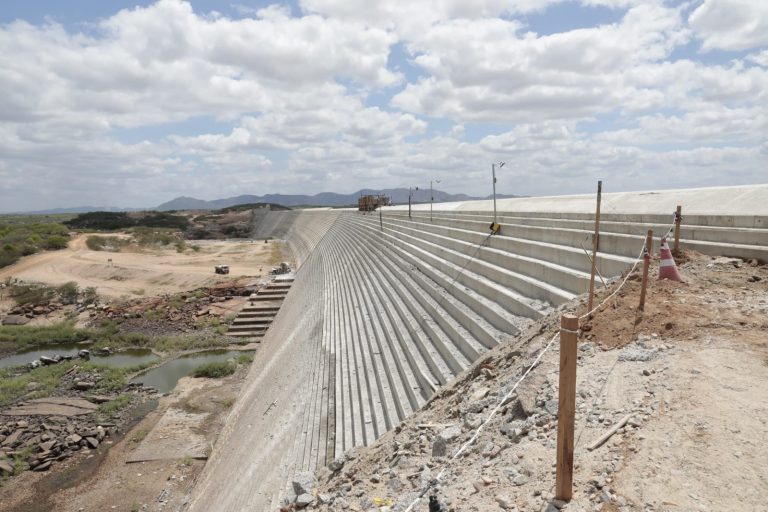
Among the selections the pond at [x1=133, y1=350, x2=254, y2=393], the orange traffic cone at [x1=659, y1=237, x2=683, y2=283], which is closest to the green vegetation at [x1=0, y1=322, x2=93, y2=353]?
the pond at [x1=133, y1=350, x2=254, y2=393]

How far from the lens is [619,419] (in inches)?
131

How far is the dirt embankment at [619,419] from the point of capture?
272 centimetres

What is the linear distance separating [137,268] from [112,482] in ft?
101

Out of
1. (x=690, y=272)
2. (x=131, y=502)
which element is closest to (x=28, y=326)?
(x=131, y=502)

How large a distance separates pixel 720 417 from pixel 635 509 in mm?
1109

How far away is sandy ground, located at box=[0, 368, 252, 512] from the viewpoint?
10461 millimetres

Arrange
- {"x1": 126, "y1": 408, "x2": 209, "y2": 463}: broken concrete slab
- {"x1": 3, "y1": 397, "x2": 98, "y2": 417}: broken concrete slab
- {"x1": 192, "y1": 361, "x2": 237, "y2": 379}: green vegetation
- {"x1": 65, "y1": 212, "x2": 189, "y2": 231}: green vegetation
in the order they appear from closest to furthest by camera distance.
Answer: {"x1": 126, "y1": 408, "x2": 209, "y2": 463}: broken concrete slab
{"x1": 3, "y1": 397, "x2": 98, "y2": 417}: broken concrete slab
{"x1": 192, "y1": 361, "x2": 237, "y2": 379}: green vegetation
{"x1": 65, "y1": 212, "x2": 189, "y2": 231}: green vegetation

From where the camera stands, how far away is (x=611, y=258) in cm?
650

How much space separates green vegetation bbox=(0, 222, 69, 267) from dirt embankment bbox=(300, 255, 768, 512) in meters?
50.9

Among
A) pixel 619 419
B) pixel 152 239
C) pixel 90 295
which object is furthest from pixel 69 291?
pixel 619 419

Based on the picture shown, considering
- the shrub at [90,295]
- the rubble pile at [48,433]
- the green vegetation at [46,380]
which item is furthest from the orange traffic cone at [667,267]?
the shrub at [90,295]

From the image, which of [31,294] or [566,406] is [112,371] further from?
[566,406]

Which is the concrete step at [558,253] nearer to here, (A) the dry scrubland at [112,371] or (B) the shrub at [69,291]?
(A) the dry scrubland at [112,371]

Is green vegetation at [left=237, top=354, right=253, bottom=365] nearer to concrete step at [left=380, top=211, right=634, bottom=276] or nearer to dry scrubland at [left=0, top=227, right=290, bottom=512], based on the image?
dry scrubland at [left=0, top=227, right=290, bottom=512]
